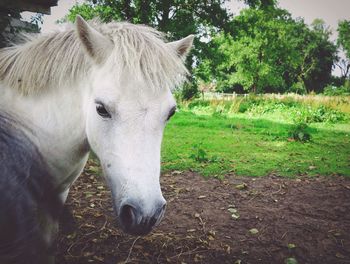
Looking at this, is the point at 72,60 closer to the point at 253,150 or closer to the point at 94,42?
the point at 94,42

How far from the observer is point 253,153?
671 centimetres

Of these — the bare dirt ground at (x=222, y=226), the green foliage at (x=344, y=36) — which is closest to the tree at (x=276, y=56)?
the green foliage at (x=344, y=36)

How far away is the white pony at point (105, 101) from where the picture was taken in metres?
1.42

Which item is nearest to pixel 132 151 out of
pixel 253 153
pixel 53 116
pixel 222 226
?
pixel 53 116

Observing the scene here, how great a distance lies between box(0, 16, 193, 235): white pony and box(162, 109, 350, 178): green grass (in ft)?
12.0

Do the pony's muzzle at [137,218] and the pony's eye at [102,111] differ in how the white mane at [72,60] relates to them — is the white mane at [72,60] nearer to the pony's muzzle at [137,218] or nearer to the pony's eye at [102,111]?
the pony's eye at [102,111]

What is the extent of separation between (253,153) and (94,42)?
5.68 metres

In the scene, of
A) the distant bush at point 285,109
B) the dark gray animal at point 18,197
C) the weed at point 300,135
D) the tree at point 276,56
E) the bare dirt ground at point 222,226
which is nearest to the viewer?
the dark gray animal at point 18,197

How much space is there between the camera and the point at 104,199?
13.0 feet

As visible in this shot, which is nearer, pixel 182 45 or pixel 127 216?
pixel 127 216

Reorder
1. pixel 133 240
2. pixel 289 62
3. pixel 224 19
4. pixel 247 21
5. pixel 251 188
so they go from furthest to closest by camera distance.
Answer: pixel 289 62 < pixel 247 21 < pixel 224 19 < pixel 251 188 < pixel 133 240

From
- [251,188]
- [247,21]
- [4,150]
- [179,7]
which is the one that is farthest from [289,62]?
[4,150]

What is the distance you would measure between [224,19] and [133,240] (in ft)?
42.9

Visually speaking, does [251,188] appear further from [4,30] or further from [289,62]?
[289,62]
